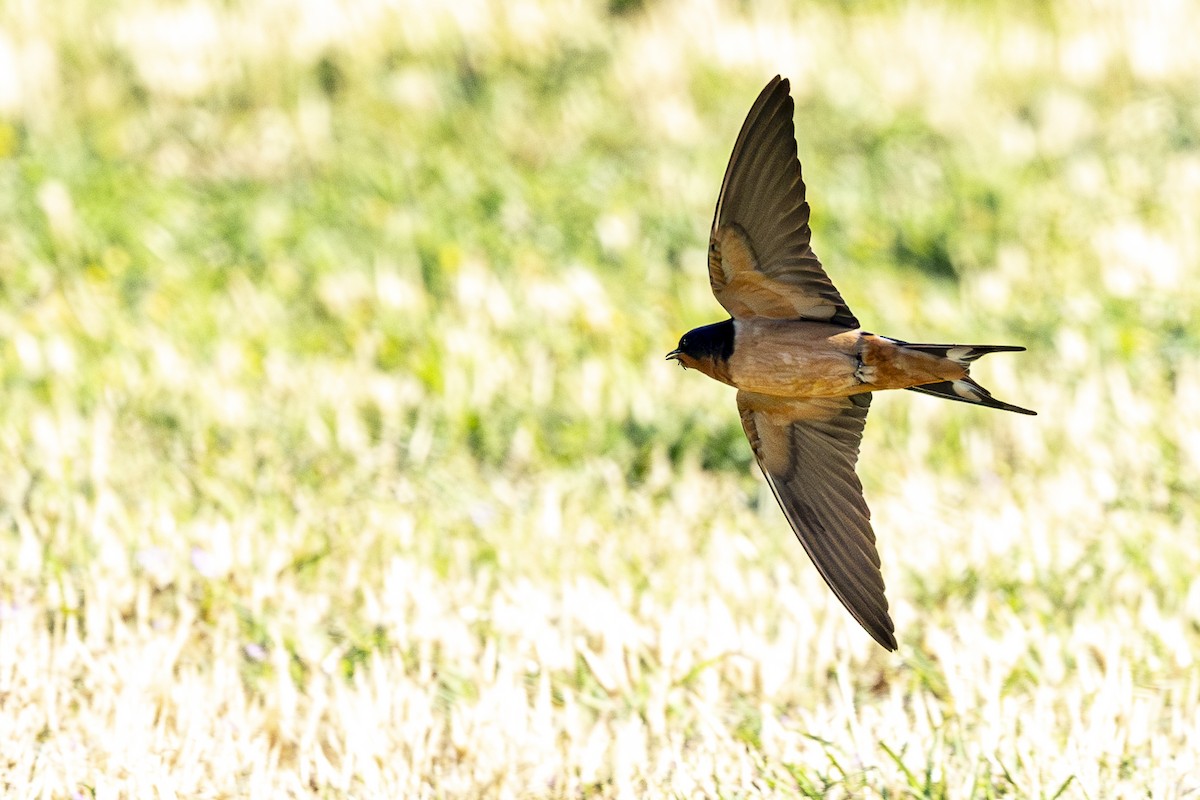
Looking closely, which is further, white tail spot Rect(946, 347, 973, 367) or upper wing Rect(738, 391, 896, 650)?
upper wing Rect(738, 391, 896, 650)

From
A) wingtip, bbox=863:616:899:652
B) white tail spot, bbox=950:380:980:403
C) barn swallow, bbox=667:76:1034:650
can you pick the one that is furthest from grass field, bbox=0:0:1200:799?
white tail spot, bbox=950:380:980:403

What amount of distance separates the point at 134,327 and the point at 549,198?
1.78m

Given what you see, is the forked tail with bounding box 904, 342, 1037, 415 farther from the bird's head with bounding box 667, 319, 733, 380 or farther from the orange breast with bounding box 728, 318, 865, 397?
the bird's head with bounding box 667, 319, 733, 380

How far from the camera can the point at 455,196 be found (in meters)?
6.63

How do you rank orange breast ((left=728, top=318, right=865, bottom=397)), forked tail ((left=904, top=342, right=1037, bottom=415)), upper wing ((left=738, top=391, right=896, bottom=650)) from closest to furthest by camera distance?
1. forked tail ((left=904, top=342, right=1037, bottom=415))
2. orange breast ((left=728, top=318, right=865, bottom=397))
3. upper wing ((left=738, top=391, right=896, bottom=650))

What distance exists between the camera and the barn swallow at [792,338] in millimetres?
2885

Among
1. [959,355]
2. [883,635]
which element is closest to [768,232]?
[959,355]

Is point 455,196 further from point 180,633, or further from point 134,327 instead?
point 180,633

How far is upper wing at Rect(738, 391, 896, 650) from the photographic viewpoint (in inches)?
124

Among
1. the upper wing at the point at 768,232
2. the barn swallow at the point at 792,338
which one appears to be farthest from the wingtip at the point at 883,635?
the upper wing at the point at 768,232

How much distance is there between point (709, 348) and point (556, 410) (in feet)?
6.79

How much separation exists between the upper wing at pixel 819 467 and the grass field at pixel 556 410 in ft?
1.05

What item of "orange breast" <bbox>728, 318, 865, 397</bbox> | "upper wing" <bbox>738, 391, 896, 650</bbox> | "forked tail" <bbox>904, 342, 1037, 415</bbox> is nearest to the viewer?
"forked tail" <bbox>904, 342, 1037, 415</bbox>

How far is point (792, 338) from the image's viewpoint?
3006 millimetres
